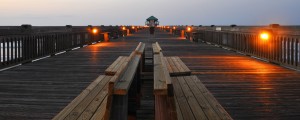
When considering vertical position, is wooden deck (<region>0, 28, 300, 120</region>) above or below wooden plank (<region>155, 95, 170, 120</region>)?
below

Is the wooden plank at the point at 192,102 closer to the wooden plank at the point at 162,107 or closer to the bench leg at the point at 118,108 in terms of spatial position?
the wooden plank at the point at 162,107

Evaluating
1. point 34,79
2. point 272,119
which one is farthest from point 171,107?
point 34,79

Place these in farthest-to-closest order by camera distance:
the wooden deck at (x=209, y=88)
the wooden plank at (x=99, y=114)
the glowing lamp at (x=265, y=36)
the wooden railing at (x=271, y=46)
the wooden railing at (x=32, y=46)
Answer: the glowing lamp at (x=265, y=36) → the wooden railing at (x=32, y=46) → the wooden railing at (x=271, y=46) → the wooden deck at (x=209, y=88) → the wooden plank at (x=99, y=114)

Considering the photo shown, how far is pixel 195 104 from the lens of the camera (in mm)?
4754

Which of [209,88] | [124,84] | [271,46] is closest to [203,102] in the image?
[124,84]

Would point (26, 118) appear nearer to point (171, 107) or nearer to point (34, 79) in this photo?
point (171, 107)

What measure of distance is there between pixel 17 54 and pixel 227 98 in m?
7.80

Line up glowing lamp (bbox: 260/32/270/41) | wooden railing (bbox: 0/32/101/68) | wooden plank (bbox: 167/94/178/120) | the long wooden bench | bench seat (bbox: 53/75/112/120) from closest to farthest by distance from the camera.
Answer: wooden plank (bbox: 167/94/178/120)
the long wooden bench
bench seat (bbox: 53/75/112/120)
wooden railing (bbox: 0/32/101/68)
glowing lamp (bbox: 260/32/270/41)

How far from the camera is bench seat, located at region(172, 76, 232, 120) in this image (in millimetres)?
4184

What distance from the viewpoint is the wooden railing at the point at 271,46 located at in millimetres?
10602

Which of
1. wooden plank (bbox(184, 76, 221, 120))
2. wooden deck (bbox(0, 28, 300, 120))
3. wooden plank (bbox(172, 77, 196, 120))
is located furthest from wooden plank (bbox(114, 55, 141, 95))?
wooden deck (bbox(0, 28, 300, 120))

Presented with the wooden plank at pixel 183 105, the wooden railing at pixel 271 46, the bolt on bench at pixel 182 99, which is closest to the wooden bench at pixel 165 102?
the bolt on bench at pixel 182 99

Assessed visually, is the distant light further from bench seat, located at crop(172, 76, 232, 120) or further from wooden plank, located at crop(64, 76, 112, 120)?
wooden plank, located at crop(64, 76, 112, 120)

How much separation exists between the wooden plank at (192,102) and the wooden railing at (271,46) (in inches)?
210
